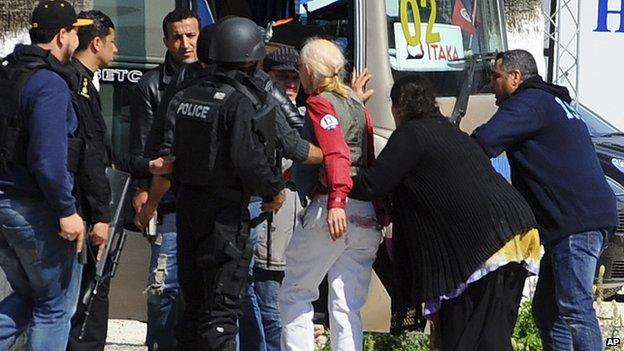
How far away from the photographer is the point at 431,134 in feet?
18.5

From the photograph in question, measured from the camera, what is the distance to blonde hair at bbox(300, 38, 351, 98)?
19.3 feet

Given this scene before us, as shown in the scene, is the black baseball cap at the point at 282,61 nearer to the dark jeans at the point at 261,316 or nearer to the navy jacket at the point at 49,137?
the dark jeans at the point at 261,316

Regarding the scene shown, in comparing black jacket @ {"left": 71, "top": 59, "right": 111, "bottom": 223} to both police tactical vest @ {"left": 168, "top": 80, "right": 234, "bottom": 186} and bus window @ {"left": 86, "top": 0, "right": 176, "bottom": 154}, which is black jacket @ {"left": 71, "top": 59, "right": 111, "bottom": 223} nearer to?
police tactical vest @ {"left": 168, "top": 80, "right": 234, "bottom": 186}

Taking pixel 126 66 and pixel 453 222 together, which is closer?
pixel 453 222

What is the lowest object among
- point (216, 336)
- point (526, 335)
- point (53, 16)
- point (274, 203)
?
point (526, 335)

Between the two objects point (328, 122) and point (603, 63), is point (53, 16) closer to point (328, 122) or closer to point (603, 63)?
point (328, 122)

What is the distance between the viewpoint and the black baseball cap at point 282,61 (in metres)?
6.76

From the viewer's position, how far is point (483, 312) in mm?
5695

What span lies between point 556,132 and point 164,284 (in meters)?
2.11

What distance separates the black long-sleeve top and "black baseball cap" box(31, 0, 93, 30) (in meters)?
1.52

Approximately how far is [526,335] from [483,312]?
1.82m

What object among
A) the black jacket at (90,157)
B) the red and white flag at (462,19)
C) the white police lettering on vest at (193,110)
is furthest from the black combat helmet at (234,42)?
the red and white flag at (462,19)

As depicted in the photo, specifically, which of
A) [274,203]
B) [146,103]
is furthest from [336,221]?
[146,103]

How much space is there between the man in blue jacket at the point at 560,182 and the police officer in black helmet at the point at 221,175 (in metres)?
1.22
